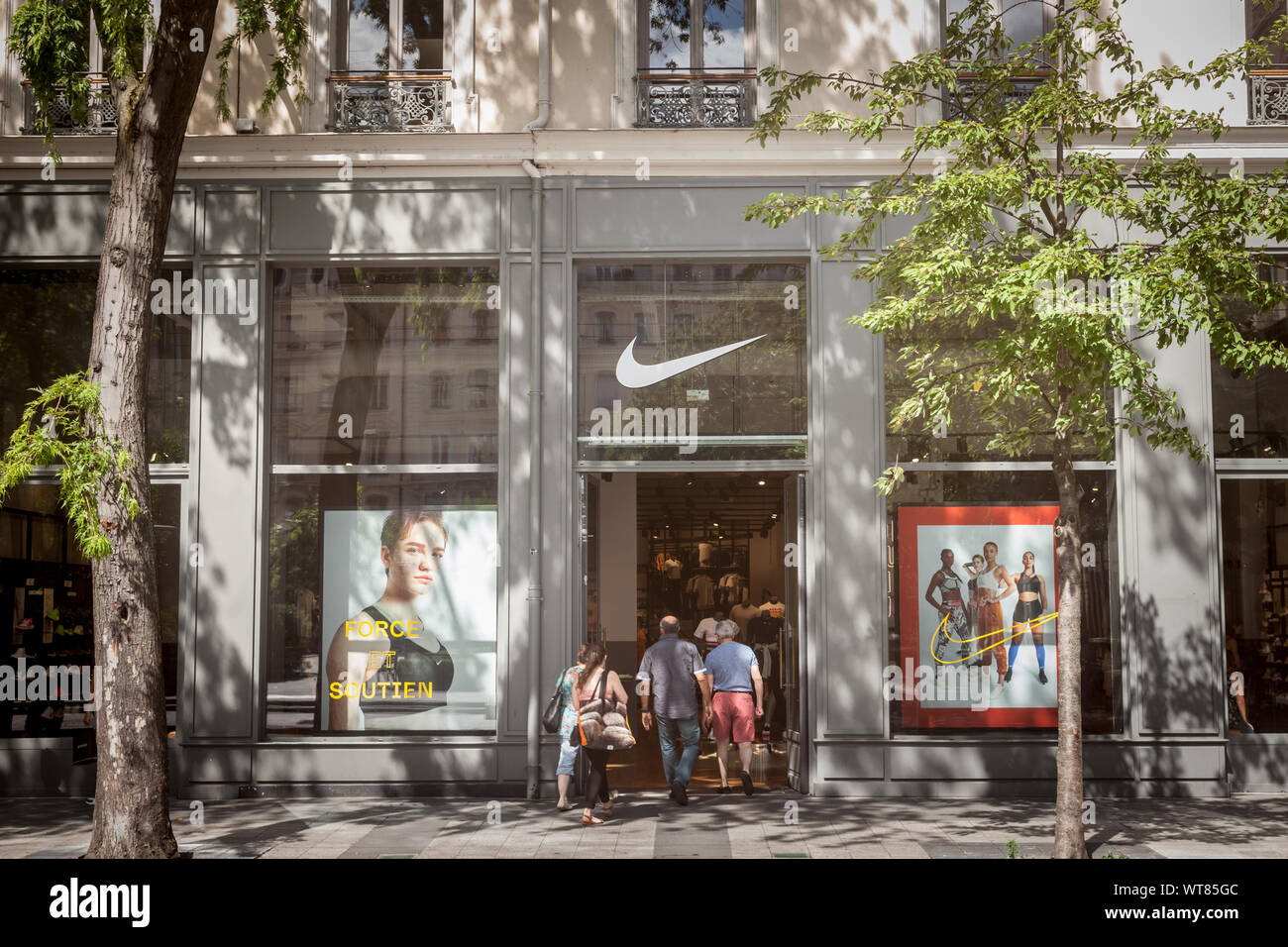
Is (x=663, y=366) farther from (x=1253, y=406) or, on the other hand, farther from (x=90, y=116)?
(x=90, y=116)

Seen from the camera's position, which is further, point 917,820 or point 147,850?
point 917,820

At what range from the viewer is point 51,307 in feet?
38.9

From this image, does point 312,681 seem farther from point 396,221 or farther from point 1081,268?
point 1081,268

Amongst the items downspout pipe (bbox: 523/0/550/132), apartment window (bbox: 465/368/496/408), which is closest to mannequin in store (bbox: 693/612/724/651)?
apartment window (bbox: 465/368/496/408)

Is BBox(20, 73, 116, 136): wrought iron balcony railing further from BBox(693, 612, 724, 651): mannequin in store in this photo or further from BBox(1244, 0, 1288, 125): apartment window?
BBox(1244, 0, 1288, 125): apartment window

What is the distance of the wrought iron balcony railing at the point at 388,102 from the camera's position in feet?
38.3

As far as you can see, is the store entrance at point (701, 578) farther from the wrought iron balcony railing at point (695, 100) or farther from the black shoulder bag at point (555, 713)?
the wrought iron balcony railing at point (695, 100)

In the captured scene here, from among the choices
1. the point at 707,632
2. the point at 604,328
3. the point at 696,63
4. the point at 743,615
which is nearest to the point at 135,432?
the point at 604,328

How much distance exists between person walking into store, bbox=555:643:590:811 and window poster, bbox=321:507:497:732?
3.63 ft

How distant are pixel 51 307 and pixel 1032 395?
9.84m

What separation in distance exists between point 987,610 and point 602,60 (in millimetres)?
6851

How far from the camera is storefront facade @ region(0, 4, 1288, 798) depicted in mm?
11117

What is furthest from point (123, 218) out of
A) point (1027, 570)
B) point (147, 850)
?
point (1027, 570)

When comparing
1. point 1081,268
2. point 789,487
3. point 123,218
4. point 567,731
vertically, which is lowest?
point 567,731
